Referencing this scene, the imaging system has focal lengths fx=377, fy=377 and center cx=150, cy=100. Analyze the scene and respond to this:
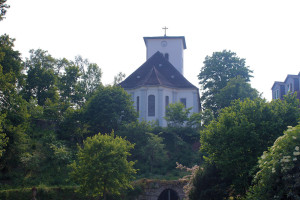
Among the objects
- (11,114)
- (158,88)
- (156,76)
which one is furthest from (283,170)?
(156,76)

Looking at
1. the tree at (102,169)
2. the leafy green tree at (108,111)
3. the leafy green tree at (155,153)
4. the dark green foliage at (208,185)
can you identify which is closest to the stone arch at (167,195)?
the leafy green tree at (155,153)

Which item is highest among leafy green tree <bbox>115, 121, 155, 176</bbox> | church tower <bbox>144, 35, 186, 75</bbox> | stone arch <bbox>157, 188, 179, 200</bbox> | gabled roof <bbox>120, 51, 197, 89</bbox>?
church tower <bbox>144, 35, 186, 75</bbox>

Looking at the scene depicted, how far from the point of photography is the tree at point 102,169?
992 inches

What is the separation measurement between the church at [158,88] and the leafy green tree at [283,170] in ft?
99.8

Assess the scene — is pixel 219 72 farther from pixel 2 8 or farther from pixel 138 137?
pixel 2 8

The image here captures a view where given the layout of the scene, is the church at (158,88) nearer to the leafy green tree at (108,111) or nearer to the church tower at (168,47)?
the church tower at (168,47)

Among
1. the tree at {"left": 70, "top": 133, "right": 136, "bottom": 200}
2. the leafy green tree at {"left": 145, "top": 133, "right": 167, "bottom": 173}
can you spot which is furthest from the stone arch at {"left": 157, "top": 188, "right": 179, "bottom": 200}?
the tree at {"left": 70, "top": 133, "right": 136, "bottom": 200}

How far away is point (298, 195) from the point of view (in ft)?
36.8

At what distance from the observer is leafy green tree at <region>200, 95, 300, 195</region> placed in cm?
2020

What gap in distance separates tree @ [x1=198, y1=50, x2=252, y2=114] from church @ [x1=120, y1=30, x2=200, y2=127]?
2546 millimetres

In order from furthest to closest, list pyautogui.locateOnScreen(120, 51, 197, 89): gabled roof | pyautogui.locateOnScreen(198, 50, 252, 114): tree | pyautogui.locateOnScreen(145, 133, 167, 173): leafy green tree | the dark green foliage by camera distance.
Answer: pyautogui.locateOnScreen(198, 50, 252, 114): tree < pyautogui.locateOnScreen(120, 51, 197, 89): gabled roof < pyautogui.locateOnScreen(145, 133, 167, 173): leafy green tree < the dark green foliage

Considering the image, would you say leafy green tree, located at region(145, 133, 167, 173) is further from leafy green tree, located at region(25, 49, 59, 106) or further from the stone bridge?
leafy green tree, located at region(25, 49, 59, 106)

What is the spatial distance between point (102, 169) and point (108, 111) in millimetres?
14149

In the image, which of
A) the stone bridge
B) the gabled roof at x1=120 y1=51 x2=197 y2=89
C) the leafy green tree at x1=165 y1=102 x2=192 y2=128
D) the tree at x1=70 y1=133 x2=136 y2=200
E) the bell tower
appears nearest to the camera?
the tree at x1=70 y1=133 x2=136 y2=200
